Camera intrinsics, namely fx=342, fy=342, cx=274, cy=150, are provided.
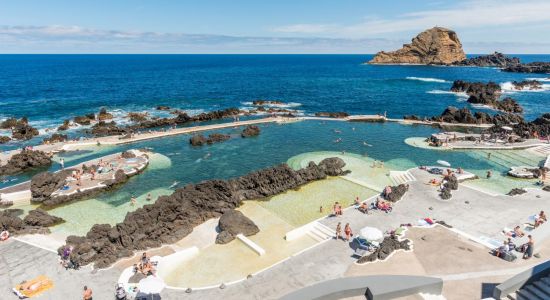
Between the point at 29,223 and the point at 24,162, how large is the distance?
69.9ft

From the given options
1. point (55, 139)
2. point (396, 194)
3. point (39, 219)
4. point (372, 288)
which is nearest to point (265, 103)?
point (55, 139)

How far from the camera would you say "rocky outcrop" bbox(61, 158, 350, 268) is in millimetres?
23953

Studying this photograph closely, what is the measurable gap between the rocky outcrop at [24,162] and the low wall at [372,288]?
44314 millimetres

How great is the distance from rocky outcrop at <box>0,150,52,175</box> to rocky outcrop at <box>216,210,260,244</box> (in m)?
33.7

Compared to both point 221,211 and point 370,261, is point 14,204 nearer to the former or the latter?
point 221,211

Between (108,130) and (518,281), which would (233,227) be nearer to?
(518,281)

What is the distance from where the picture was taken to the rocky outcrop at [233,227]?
25.9 meters

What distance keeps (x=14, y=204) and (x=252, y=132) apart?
35912 mm

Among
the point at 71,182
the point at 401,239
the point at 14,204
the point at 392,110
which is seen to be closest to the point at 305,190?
the point at 401,239

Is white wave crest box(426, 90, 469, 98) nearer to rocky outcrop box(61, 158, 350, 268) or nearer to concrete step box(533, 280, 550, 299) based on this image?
rocky outcrop box(61, 158, 350, 268)

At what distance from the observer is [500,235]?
25188 millimetres

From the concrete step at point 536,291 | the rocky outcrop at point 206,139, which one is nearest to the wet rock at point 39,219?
the rocky outcrop at point 206,139

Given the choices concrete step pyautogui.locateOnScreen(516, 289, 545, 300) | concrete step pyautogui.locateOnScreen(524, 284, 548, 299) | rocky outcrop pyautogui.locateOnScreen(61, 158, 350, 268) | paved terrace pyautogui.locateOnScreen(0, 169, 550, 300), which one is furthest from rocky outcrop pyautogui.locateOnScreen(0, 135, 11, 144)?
concrete step pyautogui.locateOnScreen(524, 284, 548, 299)

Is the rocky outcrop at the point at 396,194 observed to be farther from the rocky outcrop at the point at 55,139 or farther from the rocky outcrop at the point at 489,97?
the rocky outcrop at the point at 489,97
